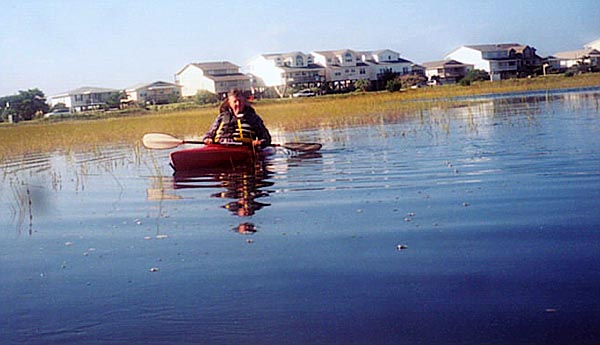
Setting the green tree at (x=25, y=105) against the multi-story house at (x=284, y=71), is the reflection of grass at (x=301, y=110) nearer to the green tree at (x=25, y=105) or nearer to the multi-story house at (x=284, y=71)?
the green tree at (x=25, y=105)

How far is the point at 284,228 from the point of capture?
6.78 metres

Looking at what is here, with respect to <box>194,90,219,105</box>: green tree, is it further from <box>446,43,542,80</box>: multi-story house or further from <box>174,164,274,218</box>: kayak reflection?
<box>174,164,274,218</box>: kayak reflection

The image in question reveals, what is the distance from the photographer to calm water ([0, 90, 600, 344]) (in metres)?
4.11

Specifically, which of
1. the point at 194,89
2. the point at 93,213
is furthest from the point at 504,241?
the point at 194,89

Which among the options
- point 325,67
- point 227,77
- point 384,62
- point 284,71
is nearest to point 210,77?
point 227,77

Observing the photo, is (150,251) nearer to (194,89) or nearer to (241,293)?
(241,293)

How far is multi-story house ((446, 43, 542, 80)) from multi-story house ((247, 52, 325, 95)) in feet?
50.6

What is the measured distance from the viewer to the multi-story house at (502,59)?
200 ft

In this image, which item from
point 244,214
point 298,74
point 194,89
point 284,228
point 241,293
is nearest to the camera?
point 241,293

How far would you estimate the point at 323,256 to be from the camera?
5.62 metres

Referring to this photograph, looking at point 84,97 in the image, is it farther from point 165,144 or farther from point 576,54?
point 165,144

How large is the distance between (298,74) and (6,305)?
68595 millimetres

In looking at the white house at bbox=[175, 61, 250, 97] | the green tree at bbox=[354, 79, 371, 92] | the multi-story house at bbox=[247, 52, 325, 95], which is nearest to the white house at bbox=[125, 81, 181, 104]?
the white house at bbox=[175, 61, 250, 97]

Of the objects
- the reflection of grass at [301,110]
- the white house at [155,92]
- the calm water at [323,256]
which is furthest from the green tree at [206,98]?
the calm water at [323,256]
